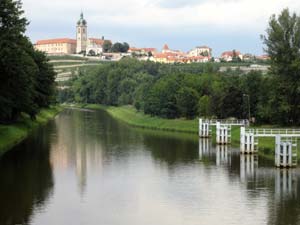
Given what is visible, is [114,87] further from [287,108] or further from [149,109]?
[287,108]

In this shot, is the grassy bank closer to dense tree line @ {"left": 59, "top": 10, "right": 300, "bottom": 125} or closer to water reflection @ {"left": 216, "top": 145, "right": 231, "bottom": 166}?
dense tree line @ {"left": 59, "top": 10, "right": 300, "bottom": 125}

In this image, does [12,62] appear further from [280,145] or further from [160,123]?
[160,123]

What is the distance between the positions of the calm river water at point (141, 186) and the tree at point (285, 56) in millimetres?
10570

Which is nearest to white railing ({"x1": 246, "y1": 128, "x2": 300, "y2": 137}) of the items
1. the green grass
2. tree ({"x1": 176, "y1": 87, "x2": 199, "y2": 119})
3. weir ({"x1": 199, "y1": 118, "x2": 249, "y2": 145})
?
weir ({"x1": 199, "y1": 118, "x2": 249, "y2": 145})

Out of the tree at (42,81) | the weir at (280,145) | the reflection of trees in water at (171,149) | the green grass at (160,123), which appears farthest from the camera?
the green grass at (160,123)

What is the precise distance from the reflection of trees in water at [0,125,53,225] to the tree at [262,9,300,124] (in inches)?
1157

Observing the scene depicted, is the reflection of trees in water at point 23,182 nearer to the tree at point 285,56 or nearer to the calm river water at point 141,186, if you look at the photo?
the calm river water at point 141,186

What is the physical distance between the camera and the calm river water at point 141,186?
38.1m

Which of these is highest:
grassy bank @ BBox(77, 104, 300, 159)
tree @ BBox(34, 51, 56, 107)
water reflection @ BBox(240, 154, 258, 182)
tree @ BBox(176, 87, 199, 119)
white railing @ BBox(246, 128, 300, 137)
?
tree @ BBox(34, 51, 56, 107)

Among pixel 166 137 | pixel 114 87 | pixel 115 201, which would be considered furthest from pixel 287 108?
pixel 114 87

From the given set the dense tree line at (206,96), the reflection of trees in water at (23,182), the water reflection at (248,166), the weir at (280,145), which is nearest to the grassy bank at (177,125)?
the weir at (280,145)

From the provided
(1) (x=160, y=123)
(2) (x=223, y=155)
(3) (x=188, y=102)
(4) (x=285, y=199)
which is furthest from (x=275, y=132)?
(1) (x=160, y=123)

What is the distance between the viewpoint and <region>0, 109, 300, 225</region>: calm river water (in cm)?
3812

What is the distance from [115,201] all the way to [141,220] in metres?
5.63
